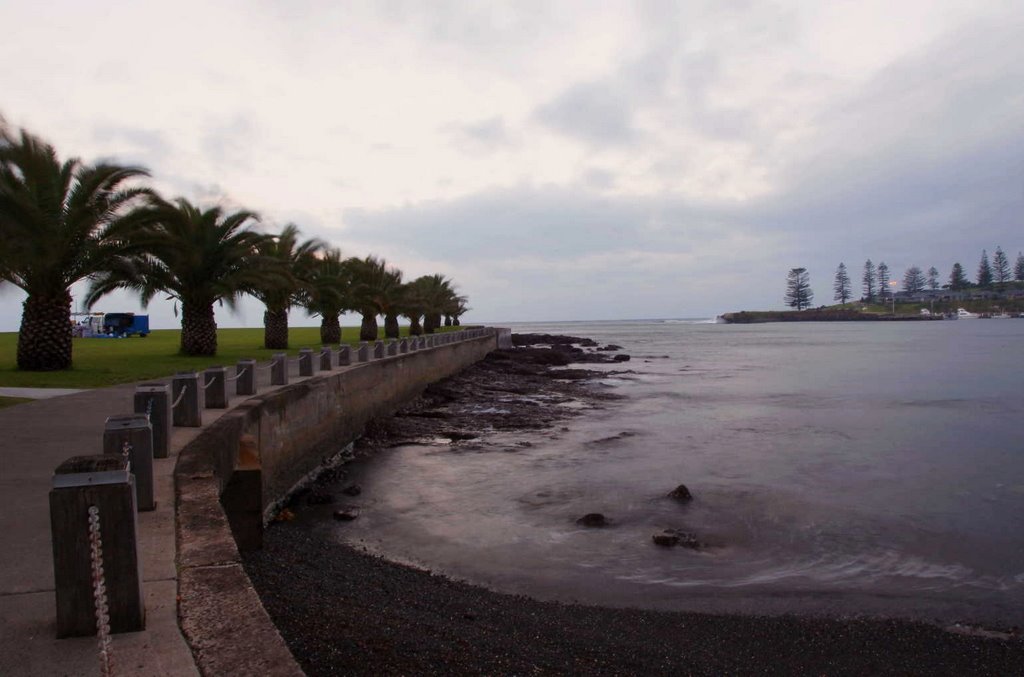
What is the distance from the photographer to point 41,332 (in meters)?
16.4

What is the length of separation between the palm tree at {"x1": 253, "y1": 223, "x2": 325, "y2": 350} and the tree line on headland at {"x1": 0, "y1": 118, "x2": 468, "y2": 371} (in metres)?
0.08

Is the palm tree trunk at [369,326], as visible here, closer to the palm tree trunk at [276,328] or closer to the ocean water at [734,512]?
the palm tree trunk at [276,328]

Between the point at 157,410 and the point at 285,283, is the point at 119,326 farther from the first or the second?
the point at 157,410

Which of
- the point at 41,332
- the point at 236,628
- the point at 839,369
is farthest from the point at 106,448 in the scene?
the point at 839,369

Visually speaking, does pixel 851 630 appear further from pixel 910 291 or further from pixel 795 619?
pixel 910 291

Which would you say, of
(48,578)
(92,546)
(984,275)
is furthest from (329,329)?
(984,275)

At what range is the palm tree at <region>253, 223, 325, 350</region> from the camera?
26.2 meters

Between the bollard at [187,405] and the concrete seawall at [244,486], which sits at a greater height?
the bollard at [187,405]

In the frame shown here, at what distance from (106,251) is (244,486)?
40.5ft

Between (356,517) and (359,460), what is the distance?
14.2 feet

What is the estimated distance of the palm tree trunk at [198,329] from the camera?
22.8 m

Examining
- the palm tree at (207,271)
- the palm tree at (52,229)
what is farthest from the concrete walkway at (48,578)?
the palm tree at (207,271)

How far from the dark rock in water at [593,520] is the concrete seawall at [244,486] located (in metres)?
4.27

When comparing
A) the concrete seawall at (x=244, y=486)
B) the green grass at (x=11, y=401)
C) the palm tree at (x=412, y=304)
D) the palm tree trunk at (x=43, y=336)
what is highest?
the palm tree at (x=412, y=304)
